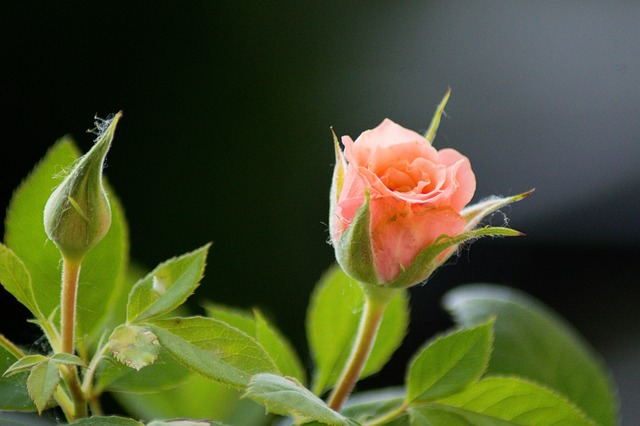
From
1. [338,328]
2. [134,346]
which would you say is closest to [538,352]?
[338,328]

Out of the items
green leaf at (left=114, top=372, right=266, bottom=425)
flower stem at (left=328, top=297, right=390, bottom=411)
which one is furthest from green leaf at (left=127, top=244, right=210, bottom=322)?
green leaf at (left=114, top=372, right=266, bottom=425)

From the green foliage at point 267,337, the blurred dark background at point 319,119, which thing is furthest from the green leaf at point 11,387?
the blurred dark background at point 319,119

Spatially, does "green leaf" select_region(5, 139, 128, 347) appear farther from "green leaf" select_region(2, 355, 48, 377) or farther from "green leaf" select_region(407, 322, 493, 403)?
"green leaf" select_region(407, 322, 493, 403)

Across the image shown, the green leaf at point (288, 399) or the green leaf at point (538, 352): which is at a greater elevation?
the green leaf at point (288, 399)

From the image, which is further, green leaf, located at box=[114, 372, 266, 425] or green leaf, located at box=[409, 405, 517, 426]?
green leaf, located at box=[114, 372, 266, 425]

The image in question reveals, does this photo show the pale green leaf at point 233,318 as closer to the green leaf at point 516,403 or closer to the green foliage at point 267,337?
the green foliage at point 267,337

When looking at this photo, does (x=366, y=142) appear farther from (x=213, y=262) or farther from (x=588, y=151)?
(x=588, y=151)
